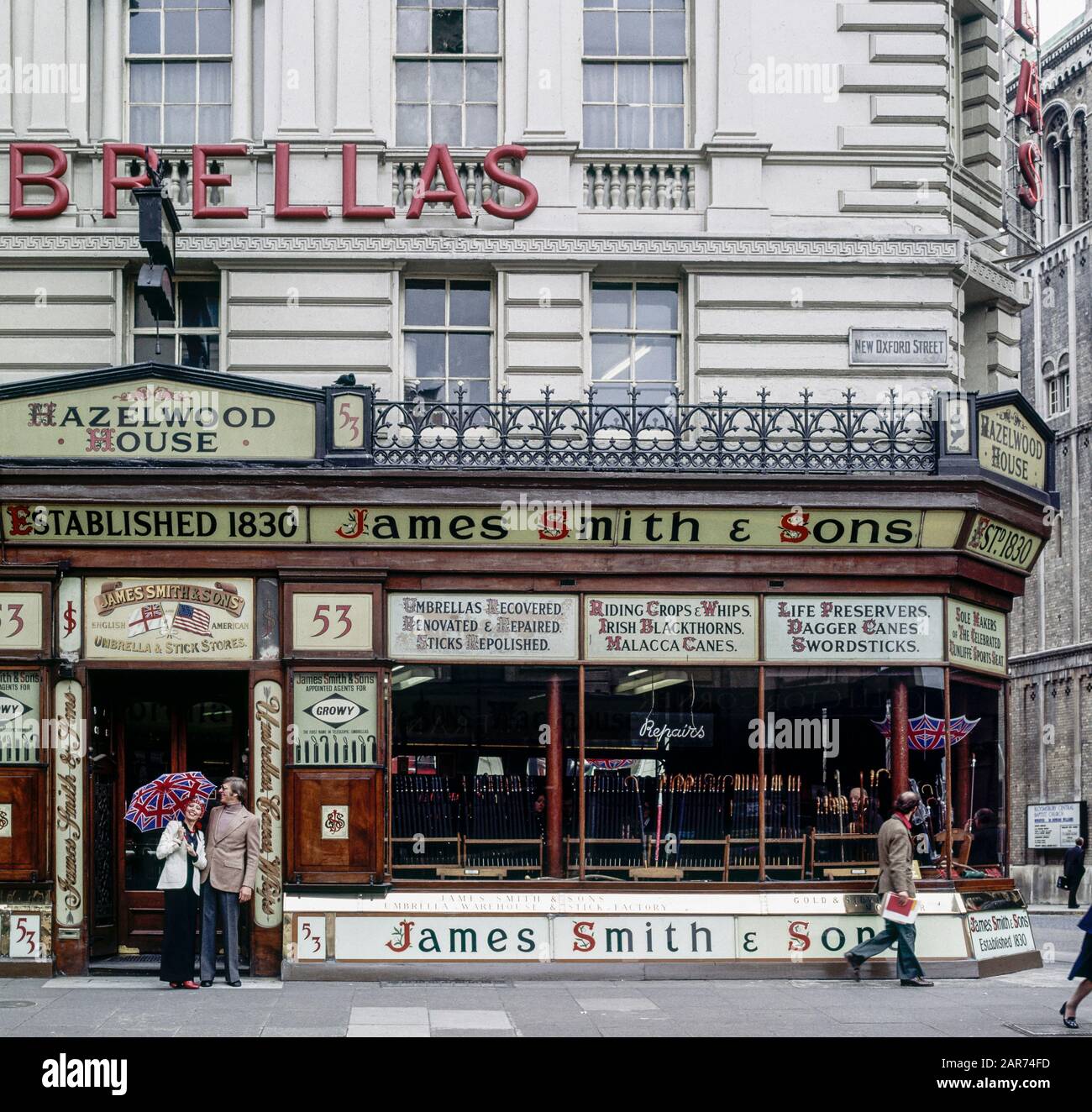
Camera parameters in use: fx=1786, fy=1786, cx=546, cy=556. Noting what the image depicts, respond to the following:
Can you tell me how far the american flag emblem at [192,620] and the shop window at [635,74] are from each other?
7.35 m

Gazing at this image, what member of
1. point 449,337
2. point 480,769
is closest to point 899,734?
point 480,769

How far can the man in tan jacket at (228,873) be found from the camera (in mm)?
17438

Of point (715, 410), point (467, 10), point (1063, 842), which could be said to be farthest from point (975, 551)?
point (1063, 842)

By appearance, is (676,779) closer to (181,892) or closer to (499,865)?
(499,865)

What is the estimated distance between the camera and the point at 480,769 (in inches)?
735

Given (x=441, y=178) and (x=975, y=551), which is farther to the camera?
(x=441, y=178)

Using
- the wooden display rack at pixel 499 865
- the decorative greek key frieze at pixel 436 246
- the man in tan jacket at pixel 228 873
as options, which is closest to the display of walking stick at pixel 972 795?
the wooden display rack at pixel 499 865

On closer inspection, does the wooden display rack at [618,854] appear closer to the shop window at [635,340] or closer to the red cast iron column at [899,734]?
the red cast iron column at [899,734]

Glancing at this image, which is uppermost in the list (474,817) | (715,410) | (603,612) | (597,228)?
(597,228)

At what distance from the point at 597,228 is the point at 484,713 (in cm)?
596

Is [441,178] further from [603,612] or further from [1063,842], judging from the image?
[1063,842]

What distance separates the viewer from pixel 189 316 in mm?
21031

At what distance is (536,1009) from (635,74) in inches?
446

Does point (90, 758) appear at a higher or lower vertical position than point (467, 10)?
lower
